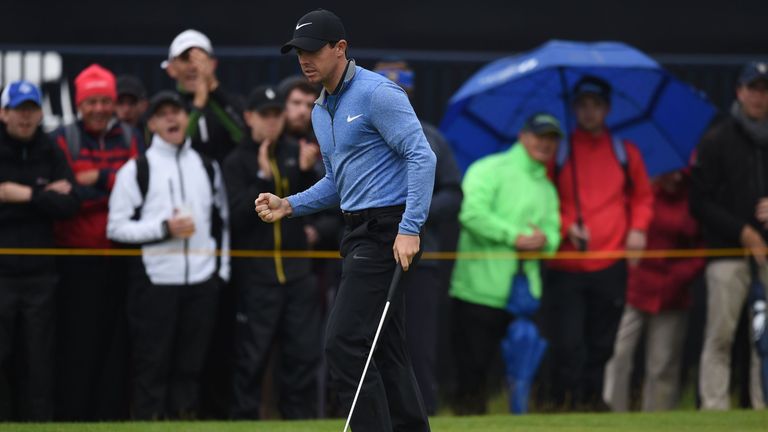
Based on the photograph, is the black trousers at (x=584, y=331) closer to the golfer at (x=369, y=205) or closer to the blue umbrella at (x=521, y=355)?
the blue umbrella at (x=521, y=355)

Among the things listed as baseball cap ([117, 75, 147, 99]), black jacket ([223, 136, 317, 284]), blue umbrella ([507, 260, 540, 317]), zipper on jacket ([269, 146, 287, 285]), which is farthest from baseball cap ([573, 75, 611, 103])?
baseball cap ([117, 75, 147, 99])

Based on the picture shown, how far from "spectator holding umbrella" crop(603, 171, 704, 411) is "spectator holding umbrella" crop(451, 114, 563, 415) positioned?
3.23ft

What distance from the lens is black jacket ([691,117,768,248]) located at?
1068 centimetres

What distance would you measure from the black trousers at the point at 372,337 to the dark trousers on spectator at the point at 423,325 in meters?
3.23

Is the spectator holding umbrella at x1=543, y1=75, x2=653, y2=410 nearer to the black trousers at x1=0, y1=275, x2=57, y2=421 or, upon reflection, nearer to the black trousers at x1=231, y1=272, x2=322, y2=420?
the black trousers at x1=231, y1=272, x2=322, y2=420

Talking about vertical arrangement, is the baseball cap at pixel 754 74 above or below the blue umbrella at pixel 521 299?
above

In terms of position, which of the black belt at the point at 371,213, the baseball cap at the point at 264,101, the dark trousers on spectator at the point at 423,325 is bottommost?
the dark trousers on spectator at the point at 423,325

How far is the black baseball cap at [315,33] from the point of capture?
6.79 m

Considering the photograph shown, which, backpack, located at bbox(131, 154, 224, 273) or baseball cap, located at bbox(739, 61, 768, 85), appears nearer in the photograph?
backpack, located at bbox(131, 154, 224, 273)

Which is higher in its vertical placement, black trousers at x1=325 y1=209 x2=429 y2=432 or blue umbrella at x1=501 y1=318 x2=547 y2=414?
black trousers at x1=325 y1=209 x2=429 y2=432

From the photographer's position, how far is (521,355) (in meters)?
10.5

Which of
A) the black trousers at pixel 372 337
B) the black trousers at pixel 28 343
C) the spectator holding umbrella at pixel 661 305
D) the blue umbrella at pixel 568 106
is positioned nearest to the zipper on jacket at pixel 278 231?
the black trousers at pixel 28 343

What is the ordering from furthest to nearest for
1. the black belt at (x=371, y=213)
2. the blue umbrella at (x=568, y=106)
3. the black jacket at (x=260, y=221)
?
1. the blue umbrella at (x=568, y=106)
2. the black jacket at (x=260, y=221)
3. the black belt at (x=371, y=213)

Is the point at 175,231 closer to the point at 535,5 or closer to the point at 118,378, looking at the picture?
the point at 118,378
